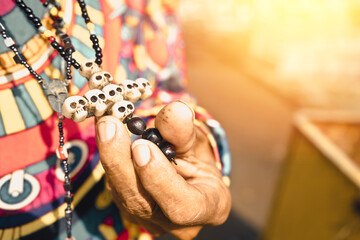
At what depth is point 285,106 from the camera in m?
4.11

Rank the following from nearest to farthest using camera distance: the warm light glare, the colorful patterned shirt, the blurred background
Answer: the colorful patterned shirt → the blurred background → the warm light glare

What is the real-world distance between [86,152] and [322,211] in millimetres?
1334

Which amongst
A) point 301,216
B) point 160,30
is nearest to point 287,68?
point 301,216

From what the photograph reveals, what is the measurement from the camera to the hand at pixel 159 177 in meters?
0.43

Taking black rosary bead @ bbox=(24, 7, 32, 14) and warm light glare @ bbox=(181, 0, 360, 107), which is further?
warm light glare @ bbox=(181, 0, 360, 107)

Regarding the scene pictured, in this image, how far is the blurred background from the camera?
1447 millimetres

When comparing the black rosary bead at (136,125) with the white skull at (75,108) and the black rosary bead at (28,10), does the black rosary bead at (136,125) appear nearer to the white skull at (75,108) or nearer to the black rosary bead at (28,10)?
the white skull at (75,108)

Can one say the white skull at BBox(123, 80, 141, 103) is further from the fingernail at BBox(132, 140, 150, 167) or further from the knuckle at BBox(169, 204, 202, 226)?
the knuckle at BBox(169, 204, 202, 226)

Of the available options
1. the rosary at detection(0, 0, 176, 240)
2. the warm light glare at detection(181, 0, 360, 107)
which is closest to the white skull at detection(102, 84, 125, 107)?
the rosary at detection(0, 0, 176, 240)

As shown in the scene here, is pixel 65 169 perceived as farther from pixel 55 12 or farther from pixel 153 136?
pixel 55 12

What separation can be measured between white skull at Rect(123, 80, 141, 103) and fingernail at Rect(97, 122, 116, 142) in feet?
0.28

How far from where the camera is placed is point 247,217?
7.85ft

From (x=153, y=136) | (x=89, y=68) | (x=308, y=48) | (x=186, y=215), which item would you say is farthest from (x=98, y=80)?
(x=308, y=48)

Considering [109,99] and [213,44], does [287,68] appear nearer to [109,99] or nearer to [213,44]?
[213,44]
